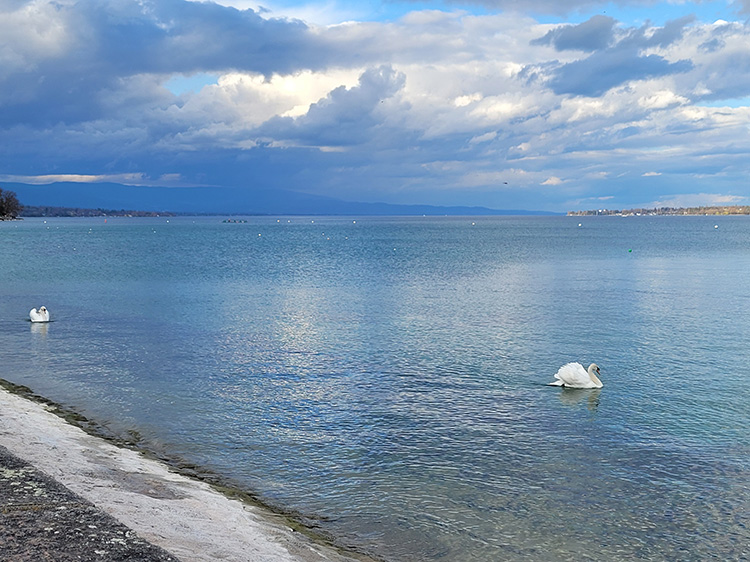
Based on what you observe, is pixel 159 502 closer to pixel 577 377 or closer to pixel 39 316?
pixel 577 377

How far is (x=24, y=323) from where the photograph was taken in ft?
112

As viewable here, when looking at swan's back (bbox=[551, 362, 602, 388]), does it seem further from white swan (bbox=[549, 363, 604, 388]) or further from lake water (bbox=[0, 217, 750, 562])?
lake water (bbox=[0, 217, 750, 562])

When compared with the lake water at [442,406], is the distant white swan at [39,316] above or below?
above

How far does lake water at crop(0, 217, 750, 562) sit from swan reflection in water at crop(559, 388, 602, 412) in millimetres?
95

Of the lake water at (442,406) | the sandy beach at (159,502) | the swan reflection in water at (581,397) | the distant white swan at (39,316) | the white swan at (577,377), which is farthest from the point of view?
the distant white swan at (39,316)

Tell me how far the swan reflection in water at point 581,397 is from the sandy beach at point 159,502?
1103 centimetres

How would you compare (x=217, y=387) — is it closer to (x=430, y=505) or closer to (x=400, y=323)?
(x=430, y=505)

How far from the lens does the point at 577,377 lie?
2145 centimetres

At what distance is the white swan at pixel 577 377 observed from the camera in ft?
70.4

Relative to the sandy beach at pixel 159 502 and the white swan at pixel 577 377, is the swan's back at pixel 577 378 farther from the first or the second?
the sandy beach at pixel 159 502

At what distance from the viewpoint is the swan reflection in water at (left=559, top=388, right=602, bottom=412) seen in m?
20.2

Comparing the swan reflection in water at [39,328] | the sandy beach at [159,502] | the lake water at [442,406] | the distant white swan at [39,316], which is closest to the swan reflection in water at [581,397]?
the lake water at [442,406]

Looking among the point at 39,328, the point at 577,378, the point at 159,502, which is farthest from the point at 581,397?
the point at 39,328

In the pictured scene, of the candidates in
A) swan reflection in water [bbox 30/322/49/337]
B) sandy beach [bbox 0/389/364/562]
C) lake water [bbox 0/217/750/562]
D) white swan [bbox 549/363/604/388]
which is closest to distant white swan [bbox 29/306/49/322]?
swan reflection in water [bbox 30/322/49/337]
